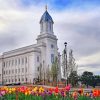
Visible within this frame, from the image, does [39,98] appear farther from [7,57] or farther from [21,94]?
[7,57]

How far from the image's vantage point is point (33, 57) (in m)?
90.6

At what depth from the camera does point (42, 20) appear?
9856 cm

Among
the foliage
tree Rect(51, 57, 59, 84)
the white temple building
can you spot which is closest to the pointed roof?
the white temple building

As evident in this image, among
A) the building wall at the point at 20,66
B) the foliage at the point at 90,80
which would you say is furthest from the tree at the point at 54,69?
the building wall at the point at 20,66

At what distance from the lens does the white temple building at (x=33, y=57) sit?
9112 centimetres

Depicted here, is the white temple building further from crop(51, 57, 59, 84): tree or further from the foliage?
the foliage

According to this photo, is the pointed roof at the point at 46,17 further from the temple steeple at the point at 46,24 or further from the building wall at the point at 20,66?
the building wall at the point at 20,66

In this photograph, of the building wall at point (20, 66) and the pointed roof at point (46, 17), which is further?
the pointed roof at point (46, 17)

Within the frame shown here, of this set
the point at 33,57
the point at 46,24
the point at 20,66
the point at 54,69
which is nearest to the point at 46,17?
the point at 46,24

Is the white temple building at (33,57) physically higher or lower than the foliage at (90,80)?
higher

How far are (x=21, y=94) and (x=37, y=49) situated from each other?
85143 millimetres

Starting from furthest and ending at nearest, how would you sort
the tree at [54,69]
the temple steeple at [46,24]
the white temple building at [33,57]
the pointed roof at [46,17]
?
the pointed roof at [46,17]
the temple steeple at [46,24]
the white temple building at [33,57]
the tree at [54,69]

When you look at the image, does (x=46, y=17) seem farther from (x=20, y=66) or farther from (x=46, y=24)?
(x=20, y=66)

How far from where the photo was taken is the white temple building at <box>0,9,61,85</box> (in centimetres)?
9112
